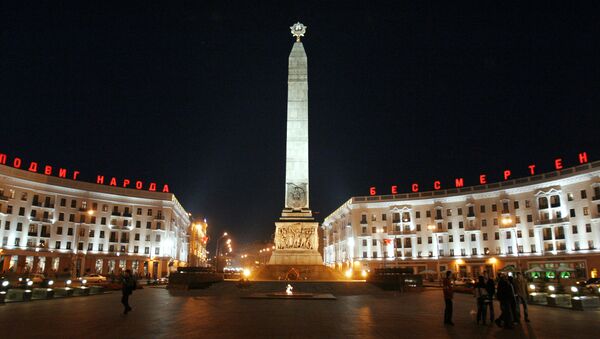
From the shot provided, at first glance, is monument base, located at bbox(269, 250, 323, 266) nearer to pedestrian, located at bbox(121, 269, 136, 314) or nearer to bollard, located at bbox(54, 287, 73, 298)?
bollard, located at bbox(54, 287, 73, 298)

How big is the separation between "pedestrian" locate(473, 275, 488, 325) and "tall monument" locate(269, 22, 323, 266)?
25.8m

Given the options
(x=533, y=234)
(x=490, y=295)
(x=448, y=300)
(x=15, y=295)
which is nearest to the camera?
(x=448, y=300)

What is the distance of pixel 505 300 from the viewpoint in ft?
43.6

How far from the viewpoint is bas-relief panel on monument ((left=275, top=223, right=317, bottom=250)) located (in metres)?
40.6

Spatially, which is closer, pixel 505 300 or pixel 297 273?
pixel 505 300

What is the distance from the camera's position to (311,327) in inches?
500

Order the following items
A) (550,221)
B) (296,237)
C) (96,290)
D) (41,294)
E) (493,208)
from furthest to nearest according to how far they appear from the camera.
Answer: (493,208) < (550,221) < (296,237) < (96,290) < (41,294)

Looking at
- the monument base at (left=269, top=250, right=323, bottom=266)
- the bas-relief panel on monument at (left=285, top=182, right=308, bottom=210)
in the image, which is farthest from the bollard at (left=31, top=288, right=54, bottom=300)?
the bas-relief panel on monument at (left=285, top=182, right=308, bottom=210)

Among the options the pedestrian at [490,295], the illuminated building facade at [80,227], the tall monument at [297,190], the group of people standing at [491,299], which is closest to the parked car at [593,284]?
the group of people standing at [491,299]

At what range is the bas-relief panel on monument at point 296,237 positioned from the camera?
133 feet

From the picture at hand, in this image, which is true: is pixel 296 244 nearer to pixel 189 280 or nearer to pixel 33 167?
pixel 189 280

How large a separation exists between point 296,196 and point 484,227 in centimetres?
4407

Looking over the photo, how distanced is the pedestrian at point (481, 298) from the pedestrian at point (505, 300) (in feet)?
1.68

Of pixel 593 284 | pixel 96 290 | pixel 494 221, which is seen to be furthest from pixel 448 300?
pixel 494 221
